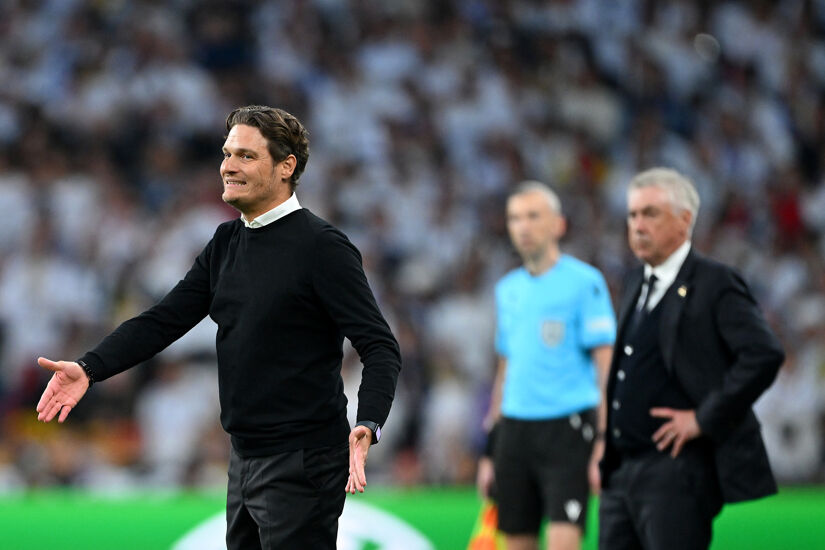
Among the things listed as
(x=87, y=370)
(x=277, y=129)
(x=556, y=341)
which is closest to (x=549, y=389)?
(x=556, y=341)

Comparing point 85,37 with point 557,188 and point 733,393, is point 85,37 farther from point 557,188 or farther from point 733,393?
point 733,393

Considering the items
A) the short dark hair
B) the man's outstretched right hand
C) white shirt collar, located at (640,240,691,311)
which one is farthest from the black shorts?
the man's outstretched right hand

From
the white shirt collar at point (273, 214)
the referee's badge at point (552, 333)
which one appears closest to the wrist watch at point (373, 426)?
the white shirt collar at point (273, 214)

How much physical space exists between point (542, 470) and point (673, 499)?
1.61 metres

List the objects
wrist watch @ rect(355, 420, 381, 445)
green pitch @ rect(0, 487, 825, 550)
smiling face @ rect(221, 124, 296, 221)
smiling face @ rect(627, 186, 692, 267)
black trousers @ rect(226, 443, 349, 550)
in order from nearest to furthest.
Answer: wrist watch @ rect(355, 420, 381, 445) < black trousers @ rect(226, 443, 349, 550) < smiling face @ rect(221, 124, 296, 221) < smiling face @ rect(627, 186, 692, 267) < green pitch @ rect(0, 487, 825, 550)

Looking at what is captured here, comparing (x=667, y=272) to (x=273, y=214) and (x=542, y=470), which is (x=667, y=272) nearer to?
(x=542, y=470)

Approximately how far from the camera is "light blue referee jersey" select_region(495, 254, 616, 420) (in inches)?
254

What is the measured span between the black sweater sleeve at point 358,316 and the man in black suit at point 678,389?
4.70 feet

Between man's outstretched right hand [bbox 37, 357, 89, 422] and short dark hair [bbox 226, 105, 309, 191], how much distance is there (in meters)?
0.95

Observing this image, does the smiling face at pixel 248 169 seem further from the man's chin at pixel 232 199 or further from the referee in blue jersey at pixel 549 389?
the referee in blue jersey at pixel 549 389

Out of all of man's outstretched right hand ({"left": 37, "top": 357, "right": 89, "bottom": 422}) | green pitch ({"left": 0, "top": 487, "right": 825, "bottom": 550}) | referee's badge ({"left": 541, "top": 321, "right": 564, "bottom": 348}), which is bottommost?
green pitch ({"left": 0, "top": 487, "right": 825, "bottom": 550})

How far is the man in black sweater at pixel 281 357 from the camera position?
3.91 meters

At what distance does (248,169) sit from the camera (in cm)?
399

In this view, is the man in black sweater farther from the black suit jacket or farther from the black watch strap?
the black suit jacket
